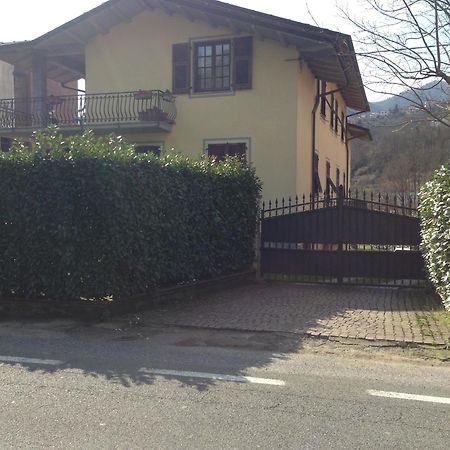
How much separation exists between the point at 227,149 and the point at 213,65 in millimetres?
Result: 2609

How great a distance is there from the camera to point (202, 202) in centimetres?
1009

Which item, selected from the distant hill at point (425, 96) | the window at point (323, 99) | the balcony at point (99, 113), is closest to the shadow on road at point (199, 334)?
the distant hill at point (425, 96)

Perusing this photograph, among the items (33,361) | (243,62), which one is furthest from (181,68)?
(33,361)

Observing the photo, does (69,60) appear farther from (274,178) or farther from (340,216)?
(340,216)

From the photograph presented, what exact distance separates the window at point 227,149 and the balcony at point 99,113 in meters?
1.51

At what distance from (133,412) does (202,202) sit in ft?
20.3

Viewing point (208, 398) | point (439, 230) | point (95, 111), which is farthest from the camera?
point (95, 111)

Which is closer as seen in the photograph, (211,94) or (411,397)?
(411,397)

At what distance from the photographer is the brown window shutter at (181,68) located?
54.0ft

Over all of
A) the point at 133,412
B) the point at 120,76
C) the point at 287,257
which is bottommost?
the point at 133,412

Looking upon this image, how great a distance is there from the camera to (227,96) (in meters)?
16.0

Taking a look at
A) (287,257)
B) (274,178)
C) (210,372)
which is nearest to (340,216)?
(287,257)

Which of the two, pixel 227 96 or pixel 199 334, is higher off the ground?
pixel 227 96

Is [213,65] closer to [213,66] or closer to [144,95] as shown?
[213,66]
